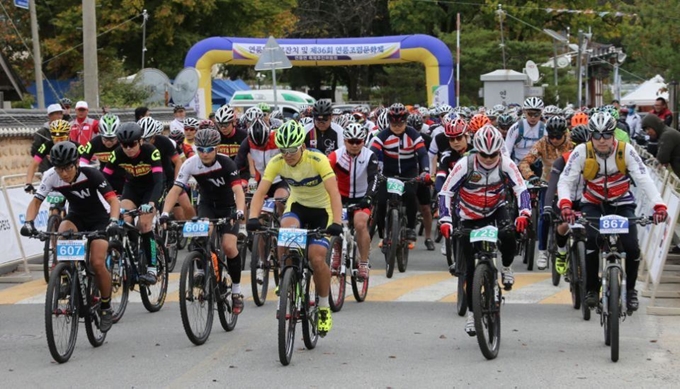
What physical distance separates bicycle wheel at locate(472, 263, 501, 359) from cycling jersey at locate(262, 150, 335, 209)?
1.51m

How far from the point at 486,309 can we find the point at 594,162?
1.77 metres

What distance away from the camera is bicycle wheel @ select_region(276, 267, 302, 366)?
8.84 metres

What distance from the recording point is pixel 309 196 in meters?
10.2

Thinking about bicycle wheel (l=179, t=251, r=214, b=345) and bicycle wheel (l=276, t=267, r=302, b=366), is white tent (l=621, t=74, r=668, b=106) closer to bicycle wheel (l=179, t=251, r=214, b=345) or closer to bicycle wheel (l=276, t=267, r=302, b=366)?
bicycle wheel (l=179, t=251, r=214, b=345)

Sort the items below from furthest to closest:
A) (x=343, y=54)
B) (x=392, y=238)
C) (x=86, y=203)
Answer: (x=343, y=54), (x=392, y=238), (x=86, y=203)

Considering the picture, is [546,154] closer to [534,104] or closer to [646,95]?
[534,104]

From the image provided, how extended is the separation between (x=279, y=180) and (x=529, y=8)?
4374 centimetres

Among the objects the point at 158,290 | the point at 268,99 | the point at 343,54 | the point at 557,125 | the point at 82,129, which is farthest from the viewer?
the point at 268,99

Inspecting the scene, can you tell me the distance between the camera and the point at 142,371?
9.12 m

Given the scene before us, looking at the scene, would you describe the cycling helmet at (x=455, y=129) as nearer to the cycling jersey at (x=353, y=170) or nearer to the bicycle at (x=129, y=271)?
the cycling jersey at (x=353, y=170)

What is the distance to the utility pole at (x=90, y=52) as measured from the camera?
76.6ft

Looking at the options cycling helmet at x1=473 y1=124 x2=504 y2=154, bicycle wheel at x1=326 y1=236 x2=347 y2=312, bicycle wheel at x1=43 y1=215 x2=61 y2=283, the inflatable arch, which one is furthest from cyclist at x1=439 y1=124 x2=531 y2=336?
the inflatable arch

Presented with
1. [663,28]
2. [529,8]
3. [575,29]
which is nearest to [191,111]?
[663,28]

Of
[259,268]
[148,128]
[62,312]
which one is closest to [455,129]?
[259,268]
